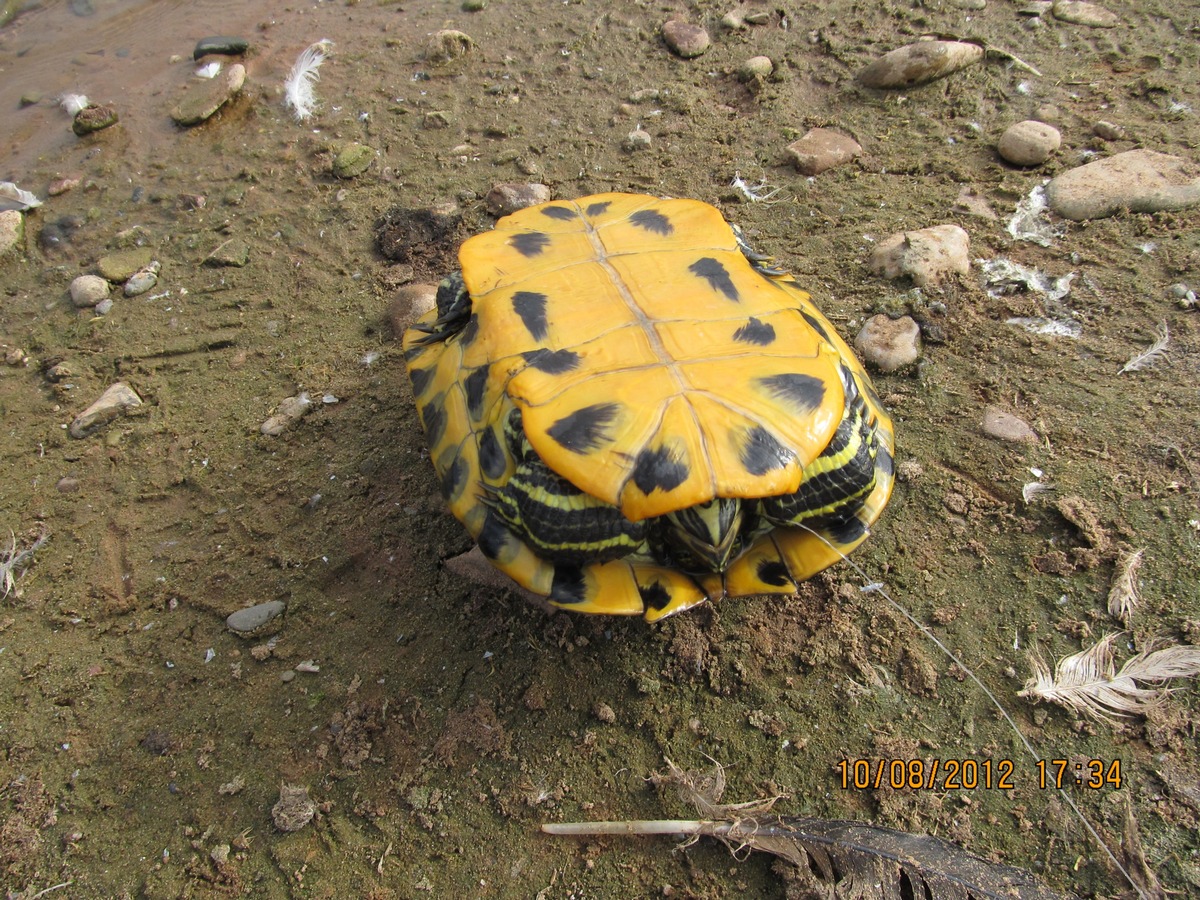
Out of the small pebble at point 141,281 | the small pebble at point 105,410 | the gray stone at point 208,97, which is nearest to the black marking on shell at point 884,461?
the small pebble at point 105,410

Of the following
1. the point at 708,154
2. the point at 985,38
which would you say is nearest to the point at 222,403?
the point at 708,154

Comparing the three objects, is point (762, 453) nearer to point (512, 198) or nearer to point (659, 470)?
point (659, 470)

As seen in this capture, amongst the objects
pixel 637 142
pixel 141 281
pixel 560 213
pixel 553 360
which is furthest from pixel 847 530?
pixel 141 281

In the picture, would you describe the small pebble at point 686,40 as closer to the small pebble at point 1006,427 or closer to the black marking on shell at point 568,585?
the small pebble at point 1006,427

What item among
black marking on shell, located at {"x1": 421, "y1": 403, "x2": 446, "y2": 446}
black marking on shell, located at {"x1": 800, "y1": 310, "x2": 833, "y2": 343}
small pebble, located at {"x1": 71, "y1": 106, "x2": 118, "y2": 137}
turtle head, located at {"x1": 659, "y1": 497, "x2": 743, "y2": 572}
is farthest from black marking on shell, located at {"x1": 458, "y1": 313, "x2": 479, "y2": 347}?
small pebble, located at {"x1": 71, "y1": 106, "x2": 118, "y2": 137}

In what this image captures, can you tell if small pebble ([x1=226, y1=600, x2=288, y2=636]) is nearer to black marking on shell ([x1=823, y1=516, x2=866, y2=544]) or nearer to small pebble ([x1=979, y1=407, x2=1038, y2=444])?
black marking on shell ([x1=823, y1=516, x2=866, y2=544])
